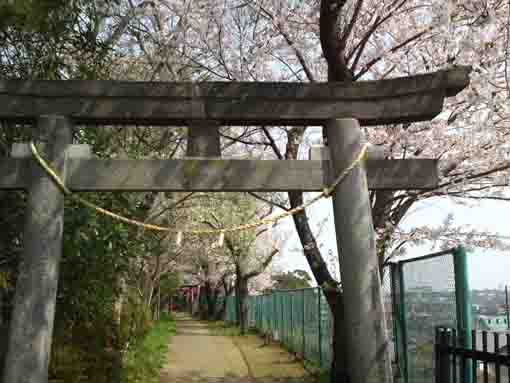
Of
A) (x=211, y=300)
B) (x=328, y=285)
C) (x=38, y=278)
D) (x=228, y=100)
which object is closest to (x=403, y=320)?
(x=328, y=285)

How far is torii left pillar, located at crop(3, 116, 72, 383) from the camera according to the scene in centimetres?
424

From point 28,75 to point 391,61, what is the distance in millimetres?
5735

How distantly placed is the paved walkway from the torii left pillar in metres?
7.44

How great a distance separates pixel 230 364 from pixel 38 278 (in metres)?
10.2

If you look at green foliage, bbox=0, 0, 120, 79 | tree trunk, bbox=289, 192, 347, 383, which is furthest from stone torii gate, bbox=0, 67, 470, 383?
tree trunk, bbox=289, 192, 347, 383

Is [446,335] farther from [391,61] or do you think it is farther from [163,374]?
[163,374]

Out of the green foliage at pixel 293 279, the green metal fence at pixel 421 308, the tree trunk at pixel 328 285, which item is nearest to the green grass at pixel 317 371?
the tree trunk at pixel 328 285

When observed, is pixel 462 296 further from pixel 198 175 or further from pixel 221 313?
pixel 221 313

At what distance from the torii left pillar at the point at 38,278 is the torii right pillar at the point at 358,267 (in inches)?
101

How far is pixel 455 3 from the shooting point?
23.5 feet

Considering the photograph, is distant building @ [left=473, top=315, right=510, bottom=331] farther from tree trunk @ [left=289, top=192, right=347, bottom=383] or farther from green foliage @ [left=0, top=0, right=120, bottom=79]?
green foliage @ [left=0, top=0, right=120, bottom=79]

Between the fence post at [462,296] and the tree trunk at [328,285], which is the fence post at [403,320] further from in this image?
the fence post at [462,296]

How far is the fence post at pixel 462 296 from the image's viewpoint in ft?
15.9

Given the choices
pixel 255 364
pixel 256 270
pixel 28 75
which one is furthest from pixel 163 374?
pixel 256 270
